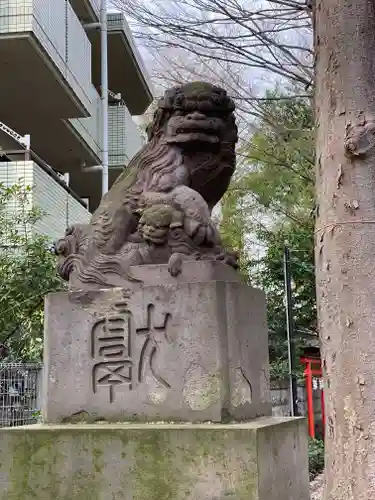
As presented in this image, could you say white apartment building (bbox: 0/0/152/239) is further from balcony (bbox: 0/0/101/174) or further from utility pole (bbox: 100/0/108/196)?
utility pole (bbox: 100/0/108/196)

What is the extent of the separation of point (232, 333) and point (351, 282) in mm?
792

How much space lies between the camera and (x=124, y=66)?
15750 millimetres

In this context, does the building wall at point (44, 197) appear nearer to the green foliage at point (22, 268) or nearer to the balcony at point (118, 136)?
the green foliage at point (22, 268)

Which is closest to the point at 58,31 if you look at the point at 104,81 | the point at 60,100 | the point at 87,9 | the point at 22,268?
the point at 60,100

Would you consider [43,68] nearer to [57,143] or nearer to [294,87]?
[57,143]

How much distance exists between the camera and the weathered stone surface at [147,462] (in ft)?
10.1

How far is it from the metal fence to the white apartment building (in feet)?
7.76

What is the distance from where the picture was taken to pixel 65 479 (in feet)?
10.9

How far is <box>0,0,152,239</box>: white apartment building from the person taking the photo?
1020cm

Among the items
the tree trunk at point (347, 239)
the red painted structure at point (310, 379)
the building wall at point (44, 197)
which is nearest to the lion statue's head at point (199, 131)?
the tree trunk at point (347, 239)

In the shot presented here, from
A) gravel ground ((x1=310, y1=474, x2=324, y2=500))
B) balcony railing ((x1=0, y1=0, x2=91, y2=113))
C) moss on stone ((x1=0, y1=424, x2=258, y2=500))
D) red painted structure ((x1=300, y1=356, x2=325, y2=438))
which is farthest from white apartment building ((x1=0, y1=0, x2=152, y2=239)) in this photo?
moss on stone ((x1=0, y1=424, x2=258, y2=500))

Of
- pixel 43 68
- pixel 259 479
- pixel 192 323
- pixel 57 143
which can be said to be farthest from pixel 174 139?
pixel 57 143

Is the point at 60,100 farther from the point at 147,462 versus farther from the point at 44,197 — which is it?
the point at 147,462

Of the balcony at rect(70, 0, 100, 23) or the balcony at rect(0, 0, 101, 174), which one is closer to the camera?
the balcony at rect(0, 0, 101, 174)
